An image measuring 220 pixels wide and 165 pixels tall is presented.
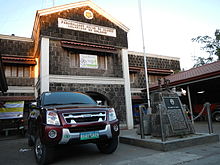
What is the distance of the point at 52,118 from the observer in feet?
12.8

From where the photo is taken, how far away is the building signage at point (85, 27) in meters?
11.9

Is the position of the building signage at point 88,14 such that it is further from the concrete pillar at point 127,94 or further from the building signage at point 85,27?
the concrete pillar at point 127,94

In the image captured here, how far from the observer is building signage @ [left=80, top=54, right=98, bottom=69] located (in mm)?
12156

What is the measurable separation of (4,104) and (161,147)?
9930 millimetres

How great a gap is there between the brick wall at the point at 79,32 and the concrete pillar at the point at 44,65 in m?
0.66

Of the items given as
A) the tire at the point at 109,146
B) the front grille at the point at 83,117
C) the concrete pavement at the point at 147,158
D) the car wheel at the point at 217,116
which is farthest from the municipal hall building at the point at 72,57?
the front grille at the point at 83,117

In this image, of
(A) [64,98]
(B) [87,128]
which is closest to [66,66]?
(A) [64,98]

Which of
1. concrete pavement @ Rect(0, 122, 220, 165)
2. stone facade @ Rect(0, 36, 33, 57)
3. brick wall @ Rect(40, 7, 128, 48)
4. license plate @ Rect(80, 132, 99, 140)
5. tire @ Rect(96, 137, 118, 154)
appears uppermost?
brick wall @ Rect(40, 7, 128, 48)

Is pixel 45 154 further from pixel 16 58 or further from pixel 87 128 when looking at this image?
pixel 16 58

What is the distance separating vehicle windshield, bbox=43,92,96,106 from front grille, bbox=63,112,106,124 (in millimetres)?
1038

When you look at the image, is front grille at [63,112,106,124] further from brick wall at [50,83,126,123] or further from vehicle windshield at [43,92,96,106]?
brick wall at [50,83,126,123]

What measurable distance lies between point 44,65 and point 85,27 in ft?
13.1

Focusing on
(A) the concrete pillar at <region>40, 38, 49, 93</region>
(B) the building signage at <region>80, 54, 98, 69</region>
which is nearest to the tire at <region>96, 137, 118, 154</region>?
(A) the concrete pillar at <region>40, 38, 49, 93</region>

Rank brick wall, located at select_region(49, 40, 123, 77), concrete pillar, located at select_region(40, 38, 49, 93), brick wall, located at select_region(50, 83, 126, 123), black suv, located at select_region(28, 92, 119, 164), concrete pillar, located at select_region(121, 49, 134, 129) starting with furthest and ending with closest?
1. concrete pillar, located at select_region(121, 49, 134, 129)
2. brick wall, located at select_region(50, 83, 126, 123)
3. brick wall, located at select_region(49, 40, 123, 77)
4. concrete pillar, located at select_region(40, 38, 49, 93)
5. black suv, located at select_region(28, 92, 119, 164)
